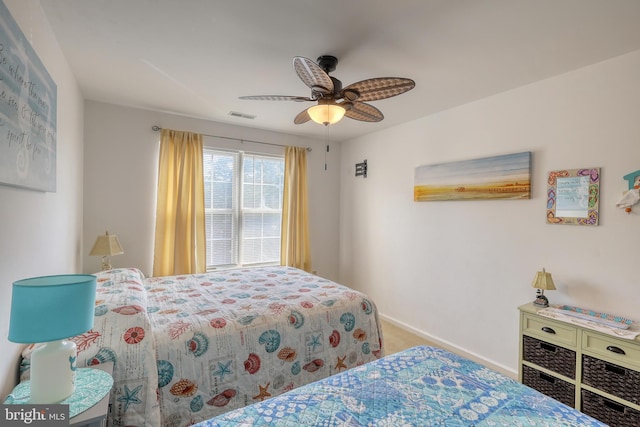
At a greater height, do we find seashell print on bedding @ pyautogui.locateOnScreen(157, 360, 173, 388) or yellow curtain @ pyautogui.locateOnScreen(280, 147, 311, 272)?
yellow curtain @ pyautogui.locateOnScreen(280, 147, 311, 272)

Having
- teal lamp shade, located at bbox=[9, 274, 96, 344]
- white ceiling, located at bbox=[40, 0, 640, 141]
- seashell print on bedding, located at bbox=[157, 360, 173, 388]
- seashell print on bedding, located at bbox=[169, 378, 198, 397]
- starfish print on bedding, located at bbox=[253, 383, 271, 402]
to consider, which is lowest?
starfish print on bedding, located at bbox=[253, 383, 271, 402]

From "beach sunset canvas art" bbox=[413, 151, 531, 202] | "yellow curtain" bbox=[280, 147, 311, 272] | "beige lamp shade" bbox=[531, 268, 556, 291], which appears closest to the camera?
"beige lamp shade" bbox=[531, 268, 556, 291]

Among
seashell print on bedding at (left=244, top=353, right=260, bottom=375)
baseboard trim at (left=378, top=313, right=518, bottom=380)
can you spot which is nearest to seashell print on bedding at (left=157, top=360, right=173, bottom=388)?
seashell print on bedding at (left=244, top=353, right=260, bottom=375)

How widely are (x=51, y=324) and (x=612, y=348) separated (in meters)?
2.82

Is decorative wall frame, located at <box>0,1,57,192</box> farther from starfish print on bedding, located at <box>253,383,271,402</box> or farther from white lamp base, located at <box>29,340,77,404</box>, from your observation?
starfish print on bedding, located at <box>253,383,271,402</box>

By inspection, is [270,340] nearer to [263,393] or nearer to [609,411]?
[263,393]

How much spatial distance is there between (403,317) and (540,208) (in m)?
1.94

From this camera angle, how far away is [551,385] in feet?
6.82

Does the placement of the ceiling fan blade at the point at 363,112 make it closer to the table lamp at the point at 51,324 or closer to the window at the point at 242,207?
the table lamp at the point at 51,324

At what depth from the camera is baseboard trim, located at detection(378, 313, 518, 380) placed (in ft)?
8.52

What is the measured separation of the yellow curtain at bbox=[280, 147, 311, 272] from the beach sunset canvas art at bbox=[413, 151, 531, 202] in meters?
1.56

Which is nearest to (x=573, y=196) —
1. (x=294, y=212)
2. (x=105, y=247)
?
(x=294, y=212)

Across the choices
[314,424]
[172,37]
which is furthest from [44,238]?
[314,424]

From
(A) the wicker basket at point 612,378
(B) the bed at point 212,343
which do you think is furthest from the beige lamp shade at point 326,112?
(A) the wicker basket at point 612,378
